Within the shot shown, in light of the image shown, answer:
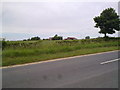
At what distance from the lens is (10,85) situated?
13.7 feet

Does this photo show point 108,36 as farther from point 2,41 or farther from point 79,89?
point 79,89

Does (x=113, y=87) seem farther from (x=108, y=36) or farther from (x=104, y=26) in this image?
(x=108, y=36)

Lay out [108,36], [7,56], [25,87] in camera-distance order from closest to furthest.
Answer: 1. [25,87]
2. [7,56]
3. [108,36]

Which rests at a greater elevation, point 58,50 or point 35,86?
point 58,50

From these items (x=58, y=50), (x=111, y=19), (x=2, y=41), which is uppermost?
(x=111, y=19)

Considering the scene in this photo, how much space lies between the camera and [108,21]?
24.8 m

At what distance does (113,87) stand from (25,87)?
3.14 meters

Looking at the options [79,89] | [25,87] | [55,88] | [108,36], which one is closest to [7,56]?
[25,87]

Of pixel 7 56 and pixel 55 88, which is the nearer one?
pixel 55 88

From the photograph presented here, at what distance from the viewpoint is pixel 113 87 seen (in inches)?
154

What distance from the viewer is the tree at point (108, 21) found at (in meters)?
24.7

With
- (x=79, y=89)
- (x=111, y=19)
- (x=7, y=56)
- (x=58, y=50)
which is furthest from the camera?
(x=111, y=19)

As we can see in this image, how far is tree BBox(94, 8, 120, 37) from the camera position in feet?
81.0

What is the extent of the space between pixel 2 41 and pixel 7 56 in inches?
163
